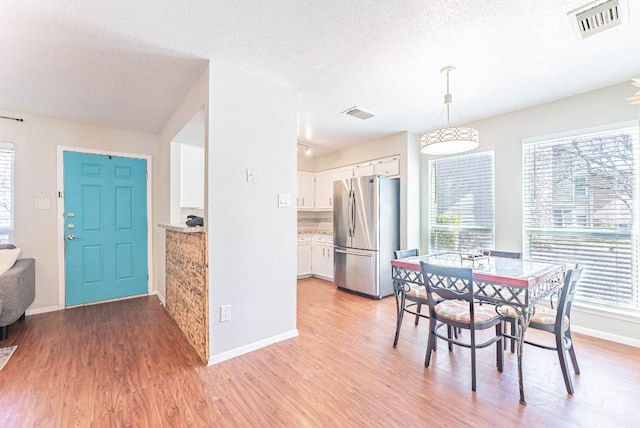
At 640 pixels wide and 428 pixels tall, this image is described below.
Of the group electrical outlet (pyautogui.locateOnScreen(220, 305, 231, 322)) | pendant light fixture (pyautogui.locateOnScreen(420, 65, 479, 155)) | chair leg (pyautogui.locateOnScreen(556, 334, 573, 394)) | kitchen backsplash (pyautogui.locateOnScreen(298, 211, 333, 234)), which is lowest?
chair leg (pyautogui.locateOnScreen(556, 334, 573, 394))

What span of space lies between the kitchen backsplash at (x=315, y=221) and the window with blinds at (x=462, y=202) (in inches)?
91.3

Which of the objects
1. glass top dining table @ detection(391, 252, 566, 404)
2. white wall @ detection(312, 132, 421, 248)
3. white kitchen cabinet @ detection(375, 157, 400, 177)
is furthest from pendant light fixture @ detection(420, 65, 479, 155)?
white kitchen cabinet @ detection(375, 157, 400, 177)

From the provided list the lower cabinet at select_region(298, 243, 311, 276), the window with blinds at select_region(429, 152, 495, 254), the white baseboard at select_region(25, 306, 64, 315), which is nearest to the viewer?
the white baseboard at select_region(25, 306, 64, 315)

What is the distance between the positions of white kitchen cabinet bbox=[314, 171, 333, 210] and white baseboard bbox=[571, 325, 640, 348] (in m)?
3.81

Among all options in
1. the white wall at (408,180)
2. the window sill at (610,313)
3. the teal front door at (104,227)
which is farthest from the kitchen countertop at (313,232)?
the window sill at (610,313)

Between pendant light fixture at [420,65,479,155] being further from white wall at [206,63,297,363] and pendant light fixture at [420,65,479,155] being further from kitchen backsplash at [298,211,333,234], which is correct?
kitchen backsplash at [298,211,333,234]

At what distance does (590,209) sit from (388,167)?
242 centimetres

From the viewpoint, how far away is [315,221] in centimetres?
631

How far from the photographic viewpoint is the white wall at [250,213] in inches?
93.7

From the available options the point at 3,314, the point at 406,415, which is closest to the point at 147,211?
the point at 3,314

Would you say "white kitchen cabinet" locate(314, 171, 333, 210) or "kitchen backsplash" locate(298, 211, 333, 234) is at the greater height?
"white kitchen cabinet" locate(314, 171, 333, 210)

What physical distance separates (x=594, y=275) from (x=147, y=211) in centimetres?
555

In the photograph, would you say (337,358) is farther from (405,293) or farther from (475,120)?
(475,120)

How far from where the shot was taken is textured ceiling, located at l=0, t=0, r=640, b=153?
1817 mm
